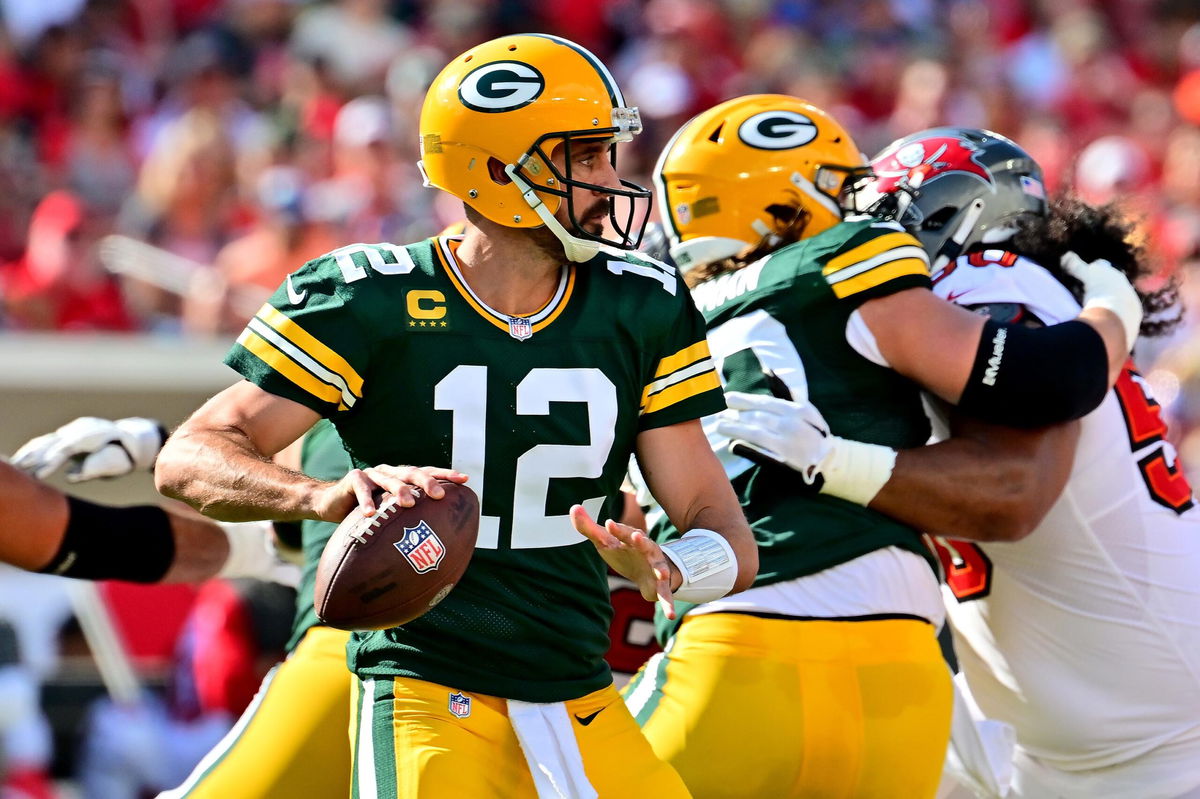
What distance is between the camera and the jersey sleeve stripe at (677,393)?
294cm

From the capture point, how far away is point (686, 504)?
293cm

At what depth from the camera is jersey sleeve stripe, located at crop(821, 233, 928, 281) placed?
3.40m

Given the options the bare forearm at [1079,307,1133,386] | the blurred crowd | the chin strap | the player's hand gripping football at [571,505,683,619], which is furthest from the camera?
the blurred crowd

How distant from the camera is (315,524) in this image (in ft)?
11.7

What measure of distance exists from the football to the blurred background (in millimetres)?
2438

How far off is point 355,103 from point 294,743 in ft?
20.0

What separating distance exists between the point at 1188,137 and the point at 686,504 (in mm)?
7995

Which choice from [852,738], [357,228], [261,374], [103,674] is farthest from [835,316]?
[357,228]

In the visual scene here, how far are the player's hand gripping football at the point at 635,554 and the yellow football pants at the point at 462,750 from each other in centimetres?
35

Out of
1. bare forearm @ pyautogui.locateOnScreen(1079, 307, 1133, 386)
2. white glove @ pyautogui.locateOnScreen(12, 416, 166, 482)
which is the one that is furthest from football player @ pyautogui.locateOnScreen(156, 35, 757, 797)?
white glove @ pyautogui.locateOnScreen(12, 416, 166, 482)

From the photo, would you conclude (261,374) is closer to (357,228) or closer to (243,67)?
(357,228)

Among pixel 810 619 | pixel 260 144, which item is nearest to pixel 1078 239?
pixel 810 619

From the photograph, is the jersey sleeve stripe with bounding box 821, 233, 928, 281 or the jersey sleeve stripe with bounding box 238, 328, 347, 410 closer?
the jersey sleeve stripe with bounding box 238, 328, 347, 410

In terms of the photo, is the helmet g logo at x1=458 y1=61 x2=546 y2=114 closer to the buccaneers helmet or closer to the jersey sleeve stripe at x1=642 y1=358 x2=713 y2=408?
the jersey sleeve stripe at x1=642 y1=358 x2=713 y2=408
